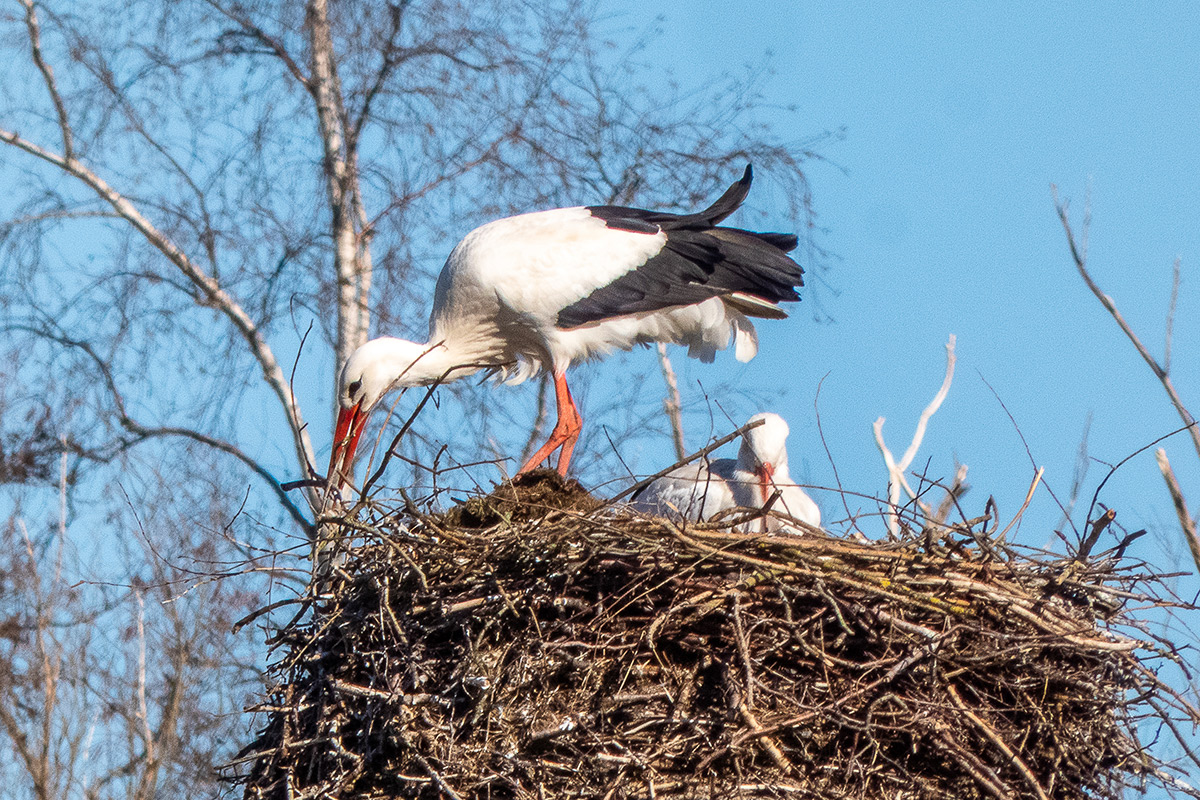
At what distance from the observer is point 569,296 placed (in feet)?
21.8

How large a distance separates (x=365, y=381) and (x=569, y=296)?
1051 millimetres

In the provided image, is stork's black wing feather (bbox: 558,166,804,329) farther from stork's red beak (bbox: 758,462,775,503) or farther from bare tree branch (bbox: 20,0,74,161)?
bare tree branch (bbox: 20,0,74,161)

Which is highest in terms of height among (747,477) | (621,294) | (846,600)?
(621,294)

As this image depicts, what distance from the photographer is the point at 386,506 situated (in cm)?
468

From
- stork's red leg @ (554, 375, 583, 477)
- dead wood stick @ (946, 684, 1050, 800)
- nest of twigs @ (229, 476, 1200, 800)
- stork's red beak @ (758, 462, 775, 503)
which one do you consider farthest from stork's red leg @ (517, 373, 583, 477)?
dead wood stick @ (946, 684, 1050, 800)

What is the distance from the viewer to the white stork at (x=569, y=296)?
660 cm

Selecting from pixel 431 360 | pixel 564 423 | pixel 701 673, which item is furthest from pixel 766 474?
pixel 701 673

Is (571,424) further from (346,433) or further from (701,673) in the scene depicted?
(701,673)

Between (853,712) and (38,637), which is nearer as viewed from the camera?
(853,712)

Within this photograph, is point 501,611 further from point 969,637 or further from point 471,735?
point 969,637

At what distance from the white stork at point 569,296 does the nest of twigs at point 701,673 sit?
198 cm

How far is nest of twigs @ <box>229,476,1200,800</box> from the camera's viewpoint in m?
4.14

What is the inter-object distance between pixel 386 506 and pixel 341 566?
0.27 m

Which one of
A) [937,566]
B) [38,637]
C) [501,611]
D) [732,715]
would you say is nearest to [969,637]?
[937,566]
